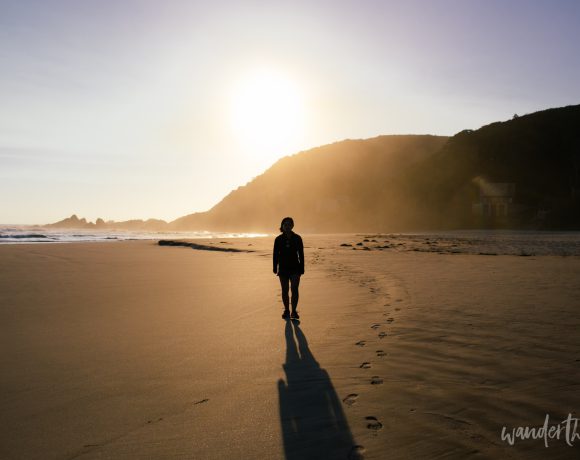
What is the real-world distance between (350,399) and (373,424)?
556mm

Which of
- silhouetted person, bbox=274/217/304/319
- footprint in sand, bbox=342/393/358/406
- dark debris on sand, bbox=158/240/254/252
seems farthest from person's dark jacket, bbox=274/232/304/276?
dark debris on sand, bbox=158/240/254/252

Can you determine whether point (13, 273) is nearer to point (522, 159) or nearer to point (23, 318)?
point (23, 318)

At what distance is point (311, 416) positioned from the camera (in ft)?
12.7

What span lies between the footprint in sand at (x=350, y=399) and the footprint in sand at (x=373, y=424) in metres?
0.35

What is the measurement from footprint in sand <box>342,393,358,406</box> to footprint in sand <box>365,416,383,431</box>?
1.15ft

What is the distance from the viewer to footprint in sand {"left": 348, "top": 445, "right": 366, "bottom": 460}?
3164 millimetres

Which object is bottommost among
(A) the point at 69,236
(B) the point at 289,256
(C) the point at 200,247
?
(C) the point at 200,247

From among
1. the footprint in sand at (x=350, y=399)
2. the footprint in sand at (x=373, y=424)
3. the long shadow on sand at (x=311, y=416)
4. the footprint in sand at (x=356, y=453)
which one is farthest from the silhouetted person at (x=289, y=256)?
the footprint in sand at (x=356, y=453)

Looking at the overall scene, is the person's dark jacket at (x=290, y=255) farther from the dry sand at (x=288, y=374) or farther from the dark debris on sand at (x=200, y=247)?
the dark debris on sand at (x=200, y=247)

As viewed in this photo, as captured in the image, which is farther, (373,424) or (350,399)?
(350,399)

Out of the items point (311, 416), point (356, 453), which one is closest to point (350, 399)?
point (311, 416)

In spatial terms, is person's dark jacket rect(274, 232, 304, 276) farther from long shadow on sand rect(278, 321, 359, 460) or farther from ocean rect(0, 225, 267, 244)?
ocean rect(0, 225, 267, 244)

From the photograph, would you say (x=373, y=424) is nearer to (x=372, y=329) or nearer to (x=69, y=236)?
(x=372, y=329)

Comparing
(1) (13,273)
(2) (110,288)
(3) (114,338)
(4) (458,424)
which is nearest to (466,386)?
(4) (458,424)
